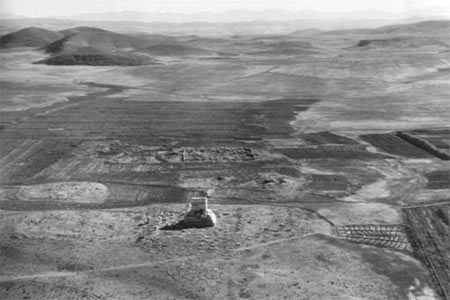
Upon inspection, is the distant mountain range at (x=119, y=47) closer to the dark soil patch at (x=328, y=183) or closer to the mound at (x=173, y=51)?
the mound at (x=173, y=51)

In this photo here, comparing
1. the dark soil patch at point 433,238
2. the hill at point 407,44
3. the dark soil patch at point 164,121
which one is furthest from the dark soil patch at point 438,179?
the hill at point 407,44

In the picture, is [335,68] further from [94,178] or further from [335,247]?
[335,247]

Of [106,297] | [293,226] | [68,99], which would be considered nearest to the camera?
[106,297]

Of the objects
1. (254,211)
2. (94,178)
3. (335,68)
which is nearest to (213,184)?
(254,211)

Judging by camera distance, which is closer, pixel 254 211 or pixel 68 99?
pixel 254 211

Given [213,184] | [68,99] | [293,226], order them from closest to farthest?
[293,226] → [213,184] → [68,99]
